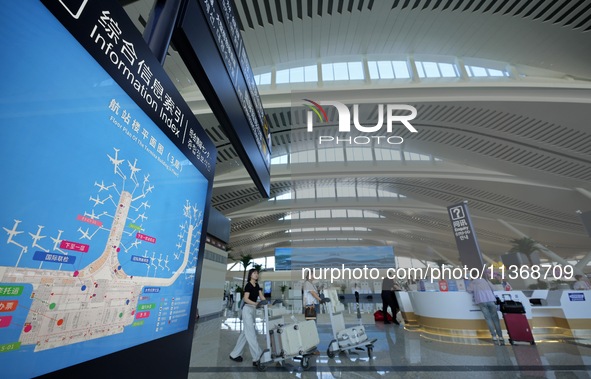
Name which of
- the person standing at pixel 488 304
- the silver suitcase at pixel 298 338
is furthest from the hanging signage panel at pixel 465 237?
the silver suitcase at pixel 298 338

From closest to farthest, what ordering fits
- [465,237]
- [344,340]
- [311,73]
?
[344,340], [465,237], [311,73]

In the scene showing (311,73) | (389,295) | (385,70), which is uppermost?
(385,70)

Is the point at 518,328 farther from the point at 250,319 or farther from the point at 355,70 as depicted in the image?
the point at 355,70

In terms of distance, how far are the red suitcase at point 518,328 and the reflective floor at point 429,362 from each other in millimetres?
133

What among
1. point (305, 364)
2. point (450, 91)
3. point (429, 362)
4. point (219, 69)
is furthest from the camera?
point (450, 91)

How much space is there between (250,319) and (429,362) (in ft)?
9.07

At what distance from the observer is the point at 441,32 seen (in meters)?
7.40

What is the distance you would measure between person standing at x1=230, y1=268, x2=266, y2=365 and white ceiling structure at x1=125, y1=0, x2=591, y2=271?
573 centimetres

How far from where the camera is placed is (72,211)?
906 mm

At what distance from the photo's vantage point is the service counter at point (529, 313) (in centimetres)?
602

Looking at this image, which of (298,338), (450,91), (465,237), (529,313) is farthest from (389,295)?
(450,91)

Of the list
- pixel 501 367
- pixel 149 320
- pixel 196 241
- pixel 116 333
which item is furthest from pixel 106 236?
pixel 501 367

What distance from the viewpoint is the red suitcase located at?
204 inches

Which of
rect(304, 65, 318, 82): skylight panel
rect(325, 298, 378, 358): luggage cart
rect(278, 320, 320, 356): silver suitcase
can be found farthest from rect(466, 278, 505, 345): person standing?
rect(304, 65, 318, 82): skylight panel
